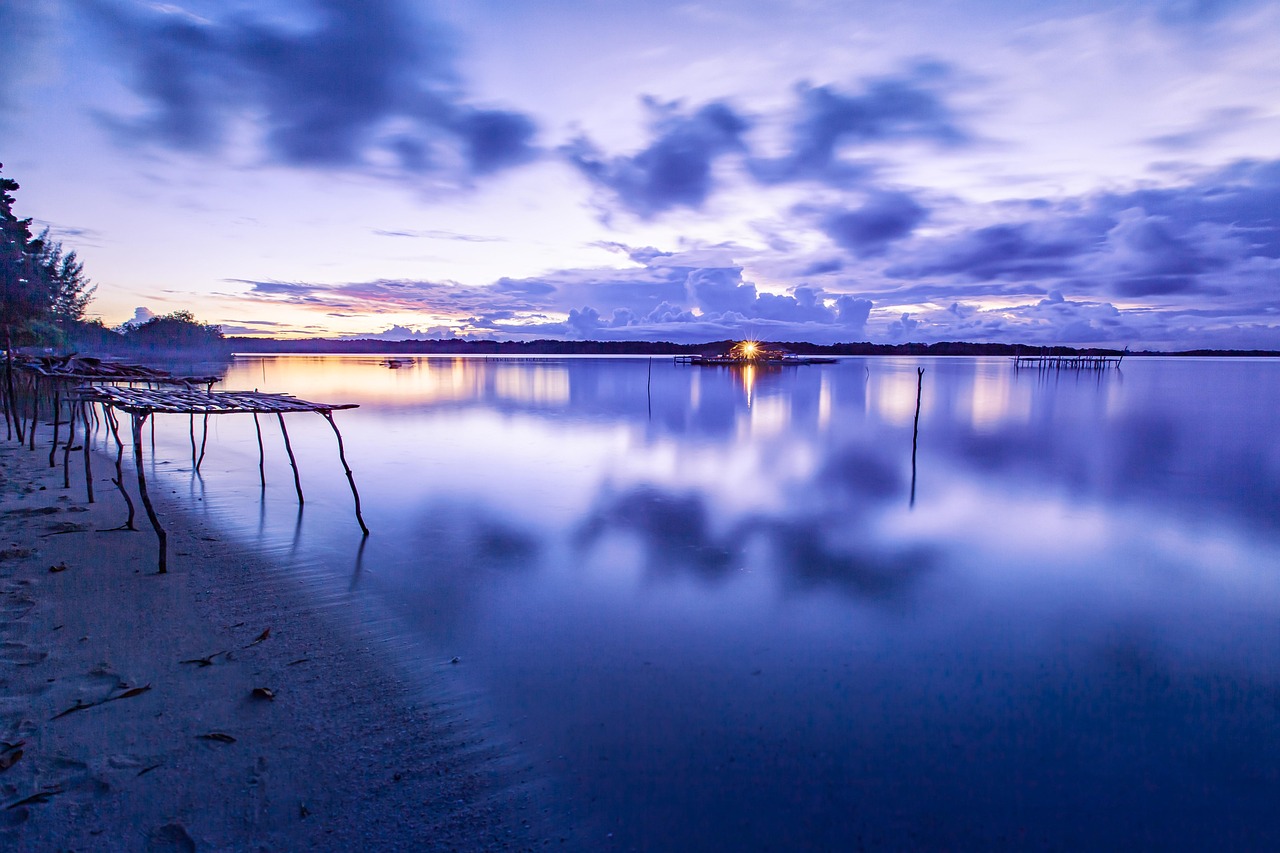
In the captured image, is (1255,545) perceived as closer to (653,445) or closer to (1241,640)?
(1241,640)

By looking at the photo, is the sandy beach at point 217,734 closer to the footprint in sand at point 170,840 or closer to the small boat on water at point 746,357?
the footprint in sand at point 170,840

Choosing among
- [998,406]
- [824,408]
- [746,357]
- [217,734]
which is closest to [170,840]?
[217,734]

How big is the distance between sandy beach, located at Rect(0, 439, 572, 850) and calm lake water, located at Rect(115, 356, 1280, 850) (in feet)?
1.83

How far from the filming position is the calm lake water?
175 inches

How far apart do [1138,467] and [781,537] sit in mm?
15667

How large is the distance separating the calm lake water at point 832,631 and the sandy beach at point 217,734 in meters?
0.56

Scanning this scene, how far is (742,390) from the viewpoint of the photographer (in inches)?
2041

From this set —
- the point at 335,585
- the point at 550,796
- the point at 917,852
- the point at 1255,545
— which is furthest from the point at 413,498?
the point at 1255,545

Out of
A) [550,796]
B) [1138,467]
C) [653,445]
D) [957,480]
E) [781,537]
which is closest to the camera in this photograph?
[550,796]

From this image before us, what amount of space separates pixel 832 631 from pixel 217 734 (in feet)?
20.4

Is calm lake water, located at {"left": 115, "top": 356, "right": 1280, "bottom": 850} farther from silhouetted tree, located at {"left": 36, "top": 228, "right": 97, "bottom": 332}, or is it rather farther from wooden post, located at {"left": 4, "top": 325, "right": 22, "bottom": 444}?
silhouetted tree, located at {"left": 36, "top": 228, "right": 97, "bottom": 332}

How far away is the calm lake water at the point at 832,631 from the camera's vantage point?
4434mm

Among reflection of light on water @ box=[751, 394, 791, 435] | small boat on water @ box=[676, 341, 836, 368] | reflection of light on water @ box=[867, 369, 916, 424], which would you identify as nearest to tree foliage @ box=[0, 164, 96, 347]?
reflection of light on water @ box=[751, 394, 791, 435]

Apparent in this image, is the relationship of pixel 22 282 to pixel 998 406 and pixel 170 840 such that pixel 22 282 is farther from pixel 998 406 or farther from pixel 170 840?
pixel 998 406
